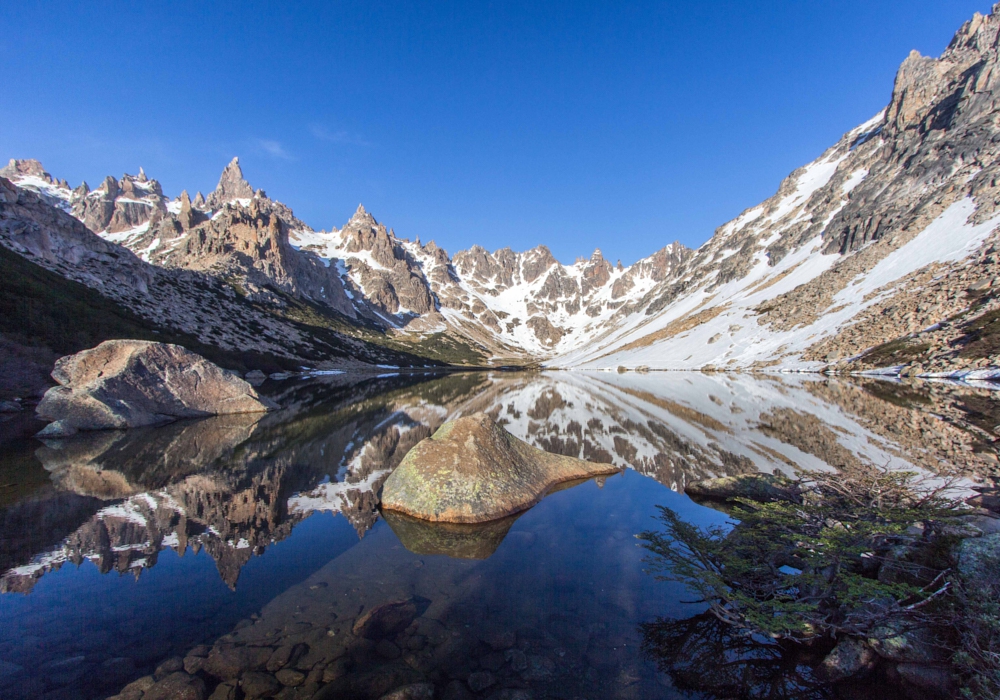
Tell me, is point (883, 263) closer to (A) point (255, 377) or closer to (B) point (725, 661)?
(B) point (725, 661)

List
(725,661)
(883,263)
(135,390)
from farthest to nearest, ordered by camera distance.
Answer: (883,263)
(135,390)
(725,661)

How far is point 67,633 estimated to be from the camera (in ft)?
27.9

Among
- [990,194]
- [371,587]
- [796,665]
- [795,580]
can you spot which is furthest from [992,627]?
[990,194]

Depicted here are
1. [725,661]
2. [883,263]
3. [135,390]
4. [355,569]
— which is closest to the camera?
[725,661]

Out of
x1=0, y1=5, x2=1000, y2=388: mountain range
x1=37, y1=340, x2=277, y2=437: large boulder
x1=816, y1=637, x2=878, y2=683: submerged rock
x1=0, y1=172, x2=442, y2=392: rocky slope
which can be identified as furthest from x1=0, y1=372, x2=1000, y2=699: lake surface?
x1=0, y1=5, x2=1000, y2=388: mountain range

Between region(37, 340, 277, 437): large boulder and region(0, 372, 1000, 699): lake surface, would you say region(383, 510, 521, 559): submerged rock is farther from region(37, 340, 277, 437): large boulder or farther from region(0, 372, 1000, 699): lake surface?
region(37, 340, 277, 437): large boulder

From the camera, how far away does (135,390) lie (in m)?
32.7

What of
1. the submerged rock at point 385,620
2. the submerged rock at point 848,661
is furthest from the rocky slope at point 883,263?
the submerged rock at point 385,620

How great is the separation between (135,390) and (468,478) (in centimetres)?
3351

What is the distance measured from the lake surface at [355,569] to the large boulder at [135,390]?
12.1 feet

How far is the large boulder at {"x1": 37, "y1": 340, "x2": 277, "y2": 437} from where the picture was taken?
94.6 feet

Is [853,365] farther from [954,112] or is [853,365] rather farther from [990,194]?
[954,112]

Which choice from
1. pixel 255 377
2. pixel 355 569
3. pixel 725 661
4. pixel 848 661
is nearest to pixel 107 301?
pixel 255 377

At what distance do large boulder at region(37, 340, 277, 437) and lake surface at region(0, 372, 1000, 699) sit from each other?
3.68 meters
